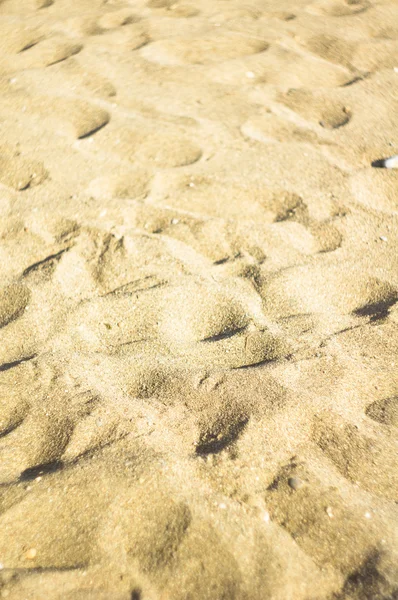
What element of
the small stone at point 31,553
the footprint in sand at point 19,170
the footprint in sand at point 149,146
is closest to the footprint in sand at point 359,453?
the small stone at point 31,553

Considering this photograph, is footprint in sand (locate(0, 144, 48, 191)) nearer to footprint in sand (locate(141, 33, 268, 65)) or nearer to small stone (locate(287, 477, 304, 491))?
footprint in sand (locate(141, 33, 268, 65))

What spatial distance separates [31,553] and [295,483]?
0.63 metres

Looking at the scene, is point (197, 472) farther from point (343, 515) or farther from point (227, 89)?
point (227, 89)

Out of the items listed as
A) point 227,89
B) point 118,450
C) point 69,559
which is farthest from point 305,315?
point 227,89

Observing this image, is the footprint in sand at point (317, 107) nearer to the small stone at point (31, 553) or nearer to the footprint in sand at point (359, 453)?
the footprint in sand at point (359, 453)

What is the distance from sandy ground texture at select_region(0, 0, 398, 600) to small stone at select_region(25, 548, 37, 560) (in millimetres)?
11

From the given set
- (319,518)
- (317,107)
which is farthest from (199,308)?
(317,107)

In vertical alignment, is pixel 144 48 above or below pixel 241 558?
above

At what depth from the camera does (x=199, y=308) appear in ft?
5.90

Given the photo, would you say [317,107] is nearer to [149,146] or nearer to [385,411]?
[149,146]

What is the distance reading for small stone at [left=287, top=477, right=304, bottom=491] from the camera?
132 centimetres

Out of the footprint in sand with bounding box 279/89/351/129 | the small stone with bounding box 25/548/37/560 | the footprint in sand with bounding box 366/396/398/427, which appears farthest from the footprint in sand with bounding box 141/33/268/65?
the small stone with bounding box 25/548/37/560

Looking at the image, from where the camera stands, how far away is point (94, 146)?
2.37m

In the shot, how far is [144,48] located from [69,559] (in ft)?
8.48
